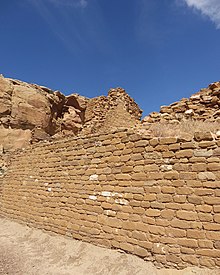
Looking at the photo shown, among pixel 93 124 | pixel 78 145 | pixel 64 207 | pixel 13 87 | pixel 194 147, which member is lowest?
pixel 64 207

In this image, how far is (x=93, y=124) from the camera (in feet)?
44.9

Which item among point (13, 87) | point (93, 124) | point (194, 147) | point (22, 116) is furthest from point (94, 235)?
point (13, 87)

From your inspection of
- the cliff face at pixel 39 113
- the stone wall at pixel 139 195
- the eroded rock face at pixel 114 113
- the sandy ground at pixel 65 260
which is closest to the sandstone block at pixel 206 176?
the stone wall at pixel 139 195

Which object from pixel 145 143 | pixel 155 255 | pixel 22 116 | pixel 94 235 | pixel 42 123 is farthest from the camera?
pixel 42 123

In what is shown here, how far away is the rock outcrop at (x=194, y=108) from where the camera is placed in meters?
6.68

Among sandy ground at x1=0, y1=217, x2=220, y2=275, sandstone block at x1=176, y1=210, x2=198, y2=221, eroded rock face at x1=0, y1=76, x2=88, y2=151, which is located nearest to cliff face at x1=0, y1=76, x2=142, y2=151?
eroded rock face at x1=0, y1=76, x2=88, y2=151

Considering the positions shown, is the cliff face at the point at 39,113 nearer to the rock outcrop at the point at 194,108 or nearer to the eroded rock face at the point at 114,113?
the eroded rock face at the point at 114,113

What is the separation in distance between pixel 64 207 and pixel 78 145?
1.74 m

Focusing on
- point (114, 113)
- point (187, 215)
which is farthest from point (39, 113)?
point (187, 215)

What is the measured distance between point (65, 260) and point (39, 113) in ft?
38.3

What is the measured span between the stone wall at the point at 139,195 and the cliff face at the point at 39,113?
5530mm

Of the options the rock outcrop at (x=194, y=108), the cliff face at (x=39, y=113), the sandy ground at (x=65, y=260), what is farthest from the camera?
the cliff face at (x=39, y=113)

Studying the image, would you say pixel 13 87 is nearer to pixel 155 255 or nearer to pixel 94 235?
pixel 94 235

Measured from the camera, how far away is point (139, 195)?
509 centimetres
